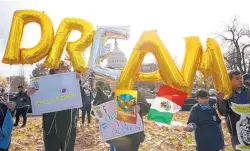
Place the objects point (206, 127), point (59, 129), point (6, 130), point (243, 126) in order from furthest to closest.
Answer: point (206, 127) < point (243, 126) < point (59, 129) < point (6, 130)

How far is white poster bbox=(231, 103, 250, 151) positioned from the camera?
3742 millimetres

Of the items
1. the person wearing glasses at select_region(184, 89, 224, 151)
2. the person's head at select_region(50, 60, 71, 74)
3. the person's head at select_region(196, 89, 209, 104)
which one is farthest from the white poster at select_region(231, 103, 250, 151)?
the person's head at select_region(50, 60, 71, 74)

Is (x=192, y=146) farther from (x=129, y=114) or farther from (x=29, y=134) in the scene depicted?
(x=29, y=134)

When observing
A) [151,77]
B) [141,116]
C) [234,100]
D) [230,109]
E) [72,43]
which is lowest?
[141,116]

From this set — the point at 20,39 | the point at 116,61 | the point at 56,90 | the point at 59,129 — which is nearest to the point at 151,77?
the point at 116,61

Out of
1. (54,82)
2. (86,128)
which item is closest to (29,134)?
(86,128)

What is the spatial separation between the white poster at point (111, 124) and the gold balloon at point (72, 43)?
58 centimetres

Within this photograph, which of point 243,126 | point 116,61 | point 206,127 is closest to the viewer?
point 243,126

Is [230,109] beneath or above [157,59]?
beneath

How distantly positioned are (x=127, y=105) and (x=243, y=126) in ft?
5.06

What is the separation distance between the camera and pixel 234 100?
3.88 meters

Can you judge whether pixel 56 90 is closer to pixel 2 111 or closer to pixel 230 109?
pixel 2 111

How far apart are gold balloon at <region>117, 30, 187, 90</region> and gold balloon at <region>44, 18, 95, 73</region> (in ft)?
1.91

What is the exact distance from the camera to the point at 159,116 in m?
3.79
